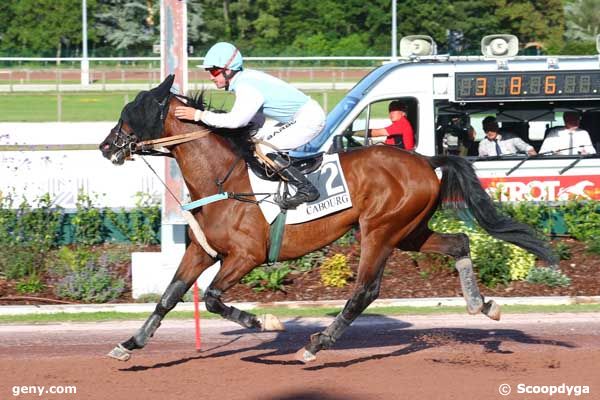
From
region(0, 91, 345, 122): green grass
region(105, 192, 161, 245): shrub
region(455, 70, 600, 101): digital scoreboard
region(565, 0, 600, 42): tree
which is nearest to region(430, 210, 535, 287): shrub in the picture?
region(455, 70, 600, 101): digital scoreboard

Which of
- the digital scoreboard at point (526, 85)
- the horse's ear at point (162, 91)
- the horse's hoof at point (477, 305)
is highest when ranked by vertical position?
the digital scoreboard at point (526, 85)

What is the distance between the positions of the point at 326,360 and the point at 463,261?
1431 millimetres

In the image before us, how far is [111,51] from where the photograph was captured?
183ft

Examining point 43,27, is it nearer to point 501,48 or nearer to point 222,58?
point 501,48

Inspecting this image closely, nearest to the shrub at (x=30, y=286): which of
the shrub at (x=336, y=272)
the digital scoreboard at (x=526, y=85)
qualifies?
the shrub at (x=336, y=272)

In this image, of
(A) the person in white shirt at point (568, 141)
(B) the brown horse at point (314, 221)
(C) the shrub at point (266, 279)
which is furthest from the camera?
(A) the person in white shirt at point (568, 141)

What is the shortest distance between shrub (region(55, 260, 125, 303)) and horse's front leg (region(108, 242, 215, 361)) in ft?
11.0

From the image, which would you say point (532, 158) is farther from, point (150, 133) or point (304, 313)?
point (150, 133)

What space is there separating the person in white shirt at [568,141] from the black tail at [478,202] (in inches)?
202

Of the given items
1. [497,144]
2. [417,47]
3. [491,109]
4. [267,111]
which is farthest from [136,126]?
[417,47]

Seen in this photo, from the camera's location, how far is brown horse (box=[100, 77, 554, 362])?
7.95 metres

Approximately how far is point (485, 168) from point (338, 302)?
360 cm

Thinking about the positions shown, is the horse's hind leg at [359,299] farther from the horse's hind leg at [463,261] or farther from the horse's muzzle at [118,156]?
the horse's muzzle at [118,156]

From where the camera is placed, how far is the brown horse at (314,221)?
795 centimetres
